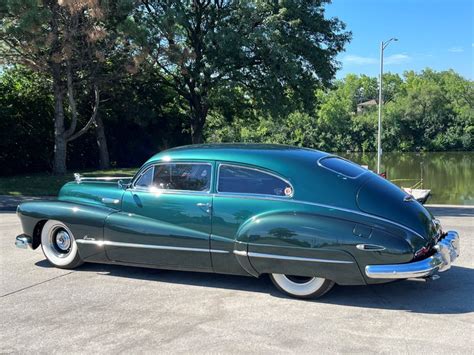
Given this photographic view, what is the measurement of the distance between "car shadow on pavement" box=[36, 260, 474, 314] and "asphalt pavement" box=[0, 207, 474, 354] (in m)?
0.01

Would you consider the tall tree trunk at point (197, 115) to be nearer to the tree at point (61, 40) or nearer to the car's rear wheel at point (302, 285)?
the tree at point (61, 40)

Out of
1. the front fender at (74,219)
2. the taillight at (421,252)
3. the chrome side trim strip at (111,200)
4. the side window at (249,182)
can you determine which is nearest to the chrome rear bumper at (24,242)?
the front fender at (74,219)

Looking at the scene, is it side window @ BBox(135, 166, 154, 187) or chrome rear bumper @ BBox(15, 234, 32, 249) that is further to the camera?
chrome rear bumper @ BBox(15, 234, 32, 249)

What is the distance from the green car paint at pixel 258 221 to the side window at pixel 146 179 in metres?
0.05

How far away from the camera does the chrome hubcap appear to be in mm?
6188

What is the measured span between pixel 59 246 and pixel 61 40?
41.3ft

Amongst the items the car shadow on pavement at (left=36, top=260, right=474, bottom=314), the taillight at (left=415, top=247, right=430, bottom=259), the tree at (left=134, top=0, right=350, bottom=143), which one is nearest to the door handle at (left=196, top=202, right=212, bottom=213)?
the car shadow on pavement at (left=36, top=260, right=474, bottom=314)

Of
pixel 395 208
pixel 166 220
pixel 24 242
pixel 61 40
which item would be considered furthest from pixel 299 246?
pixel 61 40

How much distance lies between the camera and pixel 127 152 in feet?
89.6

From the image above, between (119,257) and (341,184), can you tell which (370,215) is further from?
(119,257)

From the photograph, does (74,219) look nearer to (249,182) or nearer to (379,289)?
(249,182)

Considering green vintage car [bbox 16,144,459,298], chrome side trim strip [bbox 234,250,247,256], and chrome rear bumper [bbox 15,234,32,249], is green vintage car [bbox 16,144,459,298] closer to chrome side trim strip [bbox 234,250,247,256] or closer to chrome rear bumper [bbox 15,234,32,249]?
chrome side trim strip [bbox 234,250,247,256]

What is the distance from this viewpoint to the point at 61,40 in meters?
16.9

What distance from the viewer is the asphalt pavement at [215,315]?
3.93 m
